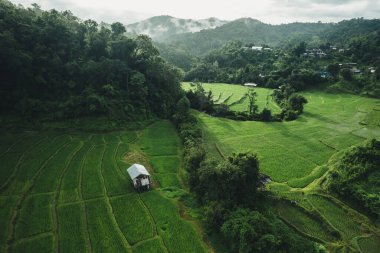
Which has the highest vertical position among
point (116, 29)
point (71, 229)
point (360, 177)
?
point (116, 29)

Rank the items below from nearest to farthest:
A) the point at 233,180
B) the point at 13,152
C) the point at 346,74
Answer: the point at 233,180 < the point at 13,152 < the point at 346,74

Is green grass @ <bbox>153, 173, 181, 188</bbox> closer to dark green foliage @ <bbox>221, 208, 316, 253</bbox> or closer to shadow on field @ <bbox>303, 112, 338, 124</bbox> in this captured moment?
dark green foliage @ <bbox>221, 208, 316, 253</bbox>

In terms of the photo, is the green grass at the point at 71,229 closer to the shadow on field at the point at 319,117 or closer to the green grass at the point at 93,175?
the green grass at the point at 93,175

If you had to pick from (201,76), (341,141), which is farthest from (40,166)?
(201,76)

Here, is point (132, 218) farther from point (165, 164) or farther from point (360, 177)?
point (360, 177)

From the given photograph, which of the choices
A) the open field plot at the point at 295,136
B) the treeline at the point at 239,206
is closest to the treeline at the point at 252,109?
the open field plot at the point at 295,136

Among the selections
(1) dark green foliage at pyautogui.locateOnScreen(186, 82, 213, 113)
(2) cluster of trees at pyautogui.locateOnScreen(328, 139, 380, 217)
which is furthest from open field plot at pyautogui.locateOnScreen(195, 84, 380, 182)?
(1) dark green foliage at pyautogui.locateOnScreen(186, 82, 213, 113)

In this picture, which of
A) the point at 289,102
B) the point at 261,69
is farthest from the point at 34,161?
the point at 261,69
